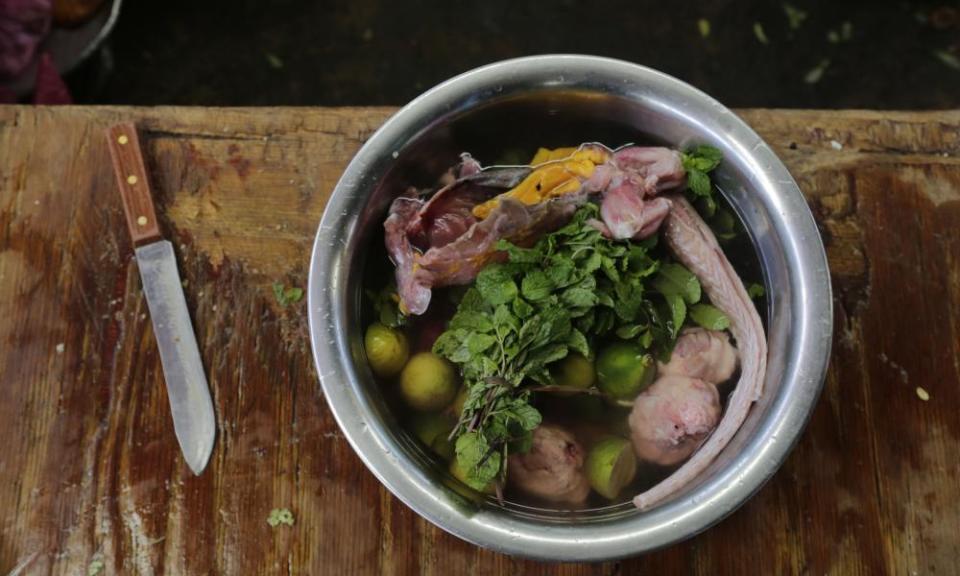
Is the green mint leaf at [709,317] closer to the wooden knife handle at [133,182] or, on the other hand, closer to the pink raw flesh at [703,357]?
the pink raw flesh at [703,357]

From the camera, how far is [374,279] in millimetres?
1396

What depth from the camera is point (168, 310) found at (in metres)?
1.49

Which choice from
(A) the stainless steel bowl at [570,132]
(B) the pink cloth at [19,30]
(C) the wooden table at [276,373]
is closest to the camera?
(A) the stainless steel bowl at [570,132]

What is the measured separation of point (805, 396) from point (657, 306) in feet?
0.99

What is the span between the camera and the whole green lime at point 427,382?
4.37 feet

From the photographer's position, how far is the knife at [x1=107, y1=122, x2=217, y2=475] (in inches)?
57.4

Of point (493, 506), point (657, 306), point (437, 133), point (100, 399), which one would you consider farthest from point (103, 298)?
point (657, 306)

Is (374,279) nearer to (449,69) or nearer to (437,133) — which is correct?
(437,133)

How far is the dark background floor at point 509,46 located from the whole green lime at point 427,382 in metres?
1.37

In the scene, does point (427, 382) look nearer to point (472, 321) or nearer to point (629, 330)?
point (472, 321)

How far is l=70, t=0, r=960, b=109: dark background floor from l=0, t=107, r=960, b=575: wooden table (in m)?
0.96

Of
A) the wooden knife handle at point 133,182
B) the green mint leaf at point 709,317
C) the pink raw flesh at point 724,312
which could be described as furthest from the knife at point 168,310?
the green mint leaf at point 709,317

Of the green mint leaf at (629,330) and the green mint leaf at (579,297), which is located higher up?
the green mint leaf at (579,297)

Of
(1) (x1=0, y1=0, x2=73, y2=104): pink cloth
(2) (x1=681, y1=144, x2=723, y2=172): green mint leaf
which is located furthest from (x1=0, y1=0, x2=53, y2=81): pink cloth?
(2) (x1=681, y1=144, x2=723, y2=172): green mint leaf
